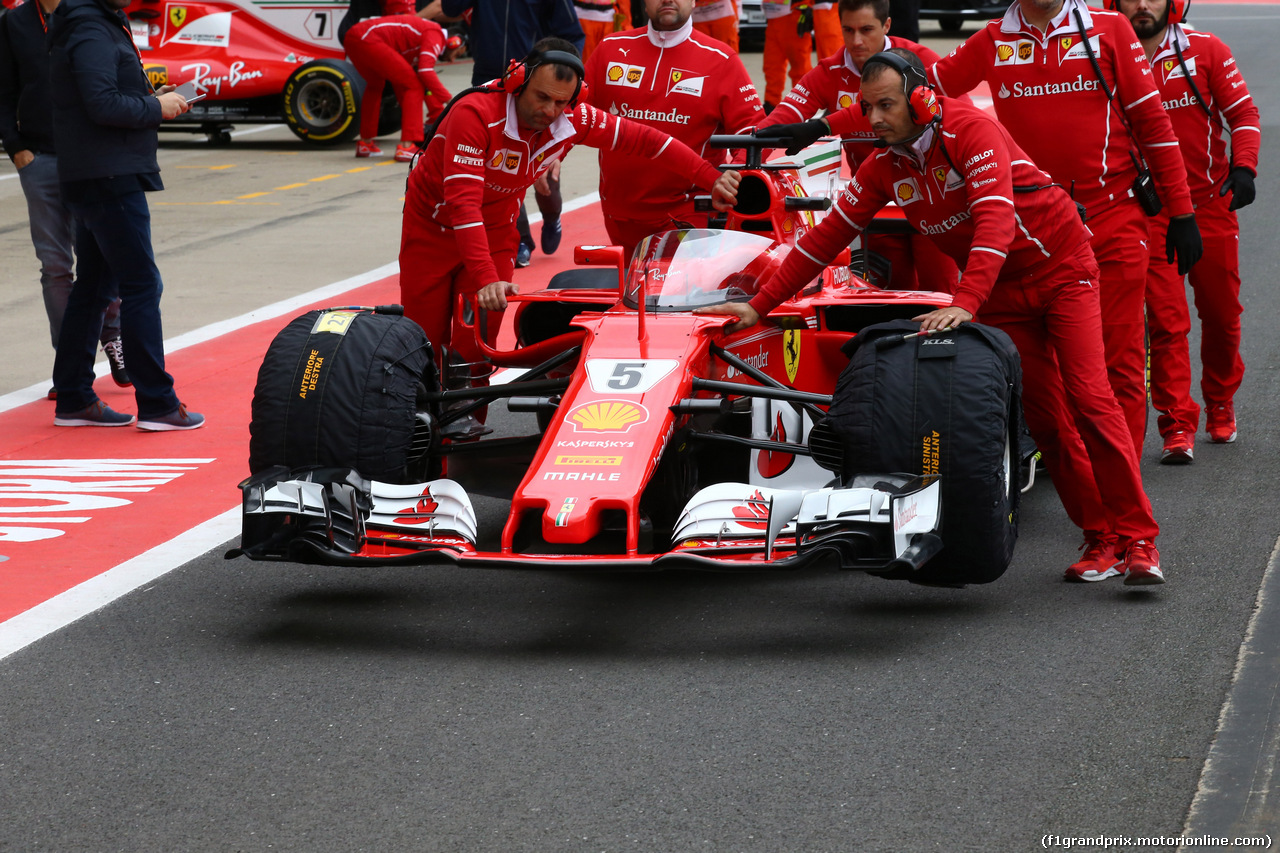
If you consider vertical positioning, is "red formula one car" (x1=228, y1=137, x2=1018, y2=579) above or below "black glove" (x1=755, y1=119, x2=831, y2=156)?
below

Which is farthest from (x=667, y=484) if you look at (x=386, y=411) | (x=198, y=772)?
(x=198, y=772)

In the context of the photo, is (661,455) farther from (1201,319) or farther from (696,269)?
(1201,319)

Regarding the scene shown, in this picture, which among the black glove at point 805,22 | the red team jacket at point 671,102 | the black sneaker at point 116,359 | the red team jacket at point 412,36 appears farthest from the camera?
the black glove at point 805,22

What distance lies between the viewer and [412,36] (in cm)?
1526

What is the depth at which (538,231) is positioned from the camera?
44.0ft

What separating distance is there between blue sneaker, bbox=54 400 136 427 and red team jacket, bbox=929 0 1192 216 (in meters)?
4.56

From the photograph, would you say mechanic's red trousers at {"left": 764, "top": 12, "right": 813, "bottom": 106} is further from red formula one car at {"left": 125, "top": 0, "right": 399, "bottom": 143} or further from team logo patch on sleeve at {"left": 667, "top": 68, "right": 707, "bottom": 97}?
team logo patch on sleeve at {"left": 667, "top": 68, "right": 707, "bottom": 97}

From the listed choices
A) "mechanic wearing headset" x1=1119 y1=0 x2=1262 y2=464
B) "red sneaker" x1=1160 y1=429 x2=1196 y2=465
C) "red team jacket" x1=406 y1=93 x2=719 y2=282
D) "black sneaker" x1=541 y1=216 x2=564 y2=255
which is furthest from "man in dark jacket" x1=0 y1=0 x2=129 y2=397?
"red sneaker" x1=1160 y1=429 x2=1196 y2=465

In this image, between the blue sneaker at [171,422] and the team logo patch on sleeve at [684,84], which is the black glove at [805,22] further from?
the blue sneaker at [171,422]

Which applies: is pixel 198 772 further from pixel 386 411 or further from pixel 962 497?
pixel 962 497

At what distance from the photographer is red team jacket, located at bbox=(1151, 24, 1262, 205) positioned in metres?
7.31

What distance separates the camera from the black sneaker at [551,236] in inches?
484

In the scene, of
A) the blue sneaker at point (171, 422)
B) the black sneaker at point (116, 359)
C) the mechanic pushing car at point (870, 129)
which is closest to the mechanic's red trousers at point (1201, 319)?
the mechanic pushing car at point (870, 129)

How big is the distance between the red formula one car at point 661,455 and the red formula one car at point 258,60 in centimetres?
1082
